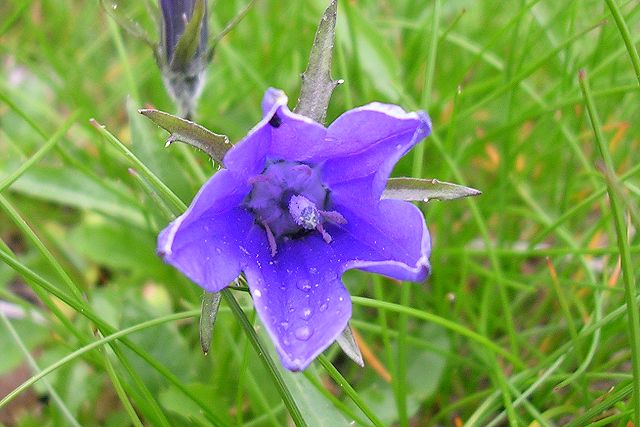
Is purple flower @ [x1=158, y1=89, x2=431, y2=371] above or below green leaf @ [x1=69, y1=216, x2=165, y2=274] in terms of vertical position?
above

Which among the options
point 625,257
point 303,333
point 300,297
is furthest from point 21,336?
point 625,257

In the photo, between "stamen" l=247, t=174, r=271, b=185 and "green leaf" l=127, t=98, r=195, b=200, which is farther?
"green leaf" l=127, t=98, r=195, b=200

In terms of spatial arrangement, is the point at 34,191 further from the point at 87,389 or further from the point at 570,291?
the point at 570,291

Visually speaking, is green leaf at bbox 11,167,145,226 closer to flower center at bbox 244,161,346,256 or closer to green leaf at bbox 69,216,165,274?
green leaf at bbox 69,216,165,274

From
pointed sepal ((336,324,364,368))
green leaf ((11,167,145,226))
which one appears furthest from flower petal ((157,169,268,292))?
green leaf ((11,167,145,226))

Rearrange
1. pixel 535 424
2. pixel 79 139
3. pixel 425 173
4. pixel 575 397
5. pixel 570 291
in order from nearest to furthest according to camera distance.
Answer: pixel 535 424
pixel 575 397
pixel 570 291
pixel 425 173
pixel 79 139

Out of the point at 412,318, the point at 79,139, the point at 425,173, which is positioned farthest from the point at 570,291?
the point at 79,139

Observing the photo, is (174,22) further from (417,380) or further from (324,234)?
(417,380)
